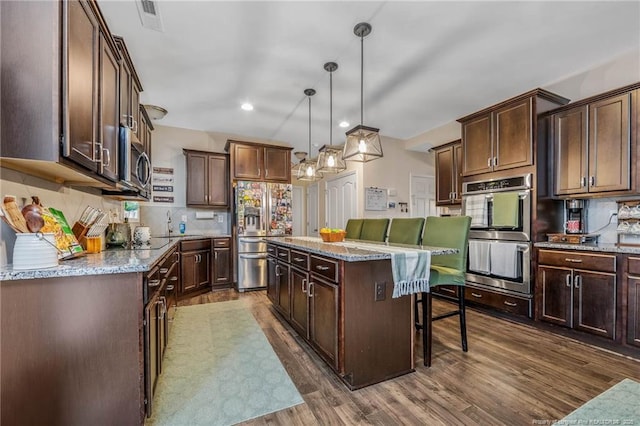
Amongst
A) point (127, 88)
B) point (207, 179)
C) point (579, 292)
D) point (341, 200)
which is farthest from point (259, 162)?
point (579, 292)

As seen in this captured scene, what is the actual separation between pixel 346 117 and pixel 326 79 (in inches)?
48.6

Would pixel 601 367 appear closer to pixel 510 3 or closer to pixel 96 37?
pixel 510 3

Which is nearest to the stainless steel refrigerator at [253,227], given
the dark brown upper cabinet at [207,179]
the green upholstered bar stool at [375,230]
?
the dark brown upper cabinet at [207,179]

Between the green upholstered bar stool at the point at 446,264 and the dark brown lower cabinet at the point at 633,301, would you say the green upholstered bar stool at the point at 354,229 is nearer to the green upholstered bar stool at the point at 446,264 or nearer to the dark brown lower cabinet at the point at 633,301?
the green upholstered bar stool at the point at 446,264

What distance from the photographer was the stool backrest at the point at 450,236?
240 centimetres

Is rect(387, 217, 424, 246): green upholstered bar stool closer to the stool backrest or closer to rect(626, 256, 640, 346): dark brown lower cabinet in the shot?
the stool backrest

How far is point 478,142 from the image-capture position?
3.61 meters

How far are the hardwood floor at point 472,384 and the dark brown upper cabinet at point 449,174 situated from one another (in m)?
2.12

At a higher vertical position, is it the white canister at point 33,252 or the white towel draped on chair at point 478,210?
the white towel draped on chair at point 478,210

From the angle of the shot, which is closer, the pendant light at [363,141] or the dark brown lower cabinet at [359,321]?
the dark brown lower cabinet at [359,321]

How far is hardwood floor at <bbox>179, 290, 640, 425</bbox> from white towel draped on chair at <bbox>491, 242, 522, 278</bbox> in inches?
24.8

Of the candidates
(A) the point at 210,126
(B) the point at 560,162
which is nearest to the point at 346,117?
(A) the point at 210,126

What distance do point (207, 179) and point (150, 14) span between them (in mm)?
2770

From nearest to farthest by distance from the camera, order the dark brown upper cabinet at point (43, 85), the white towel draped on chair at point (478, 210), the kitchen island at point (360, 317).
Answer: the dark brown upper cabinet at point (43, 85)
the kitchen island at point (360, 317)
the white towel draped on chair at point (478, 210)
